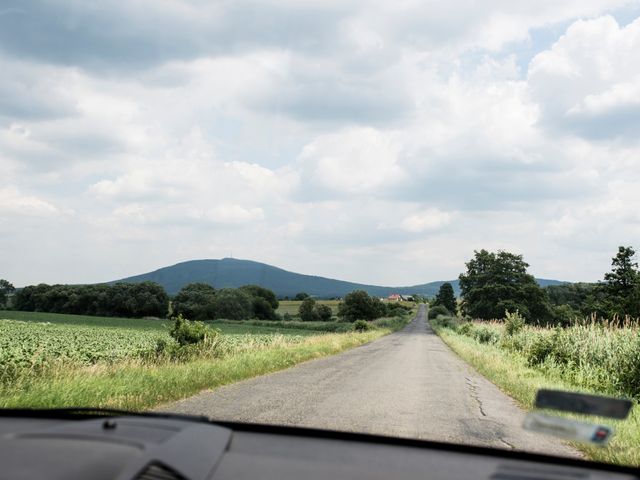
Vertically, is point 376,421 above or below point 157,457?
below

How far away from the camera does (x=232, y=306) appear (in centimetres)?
10319

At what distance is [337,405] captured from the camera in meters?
10.3

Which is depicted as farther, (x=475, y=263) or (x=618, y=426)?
(x=475, y=263)

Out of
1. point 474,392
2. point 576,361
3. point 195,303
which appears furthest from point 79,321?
point 474,392

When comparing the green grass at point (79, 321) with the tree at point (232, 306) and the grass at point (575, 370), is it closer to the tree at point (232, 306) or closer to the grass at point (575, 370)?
the tree at point (232, 306)

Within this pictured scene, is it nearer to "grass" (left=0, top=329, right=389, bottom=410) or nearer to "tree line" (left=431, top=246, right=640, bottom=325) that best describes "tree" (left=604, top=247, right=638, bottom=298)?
"tree line" (left=431, top=246, right=640, bottom=325)

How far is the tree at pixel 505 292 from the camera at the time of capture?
249ft

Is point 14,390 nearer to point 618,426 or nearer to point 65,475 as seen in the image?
point 65,475

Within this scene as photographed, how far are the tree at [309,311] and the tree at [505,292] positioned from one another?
4007cm

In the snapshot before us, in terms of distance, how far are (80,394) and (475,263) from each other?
82780 millimetres

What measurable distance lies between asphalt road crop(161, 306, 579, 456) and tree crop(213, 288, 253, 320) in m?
87.7

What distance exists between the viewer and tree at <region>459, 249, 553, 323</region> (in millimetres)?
75938

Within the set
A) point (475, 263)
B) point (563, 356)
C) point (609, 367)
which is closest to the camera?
point (609, 367)

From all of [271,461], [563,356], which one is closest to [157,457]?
[271,461]
